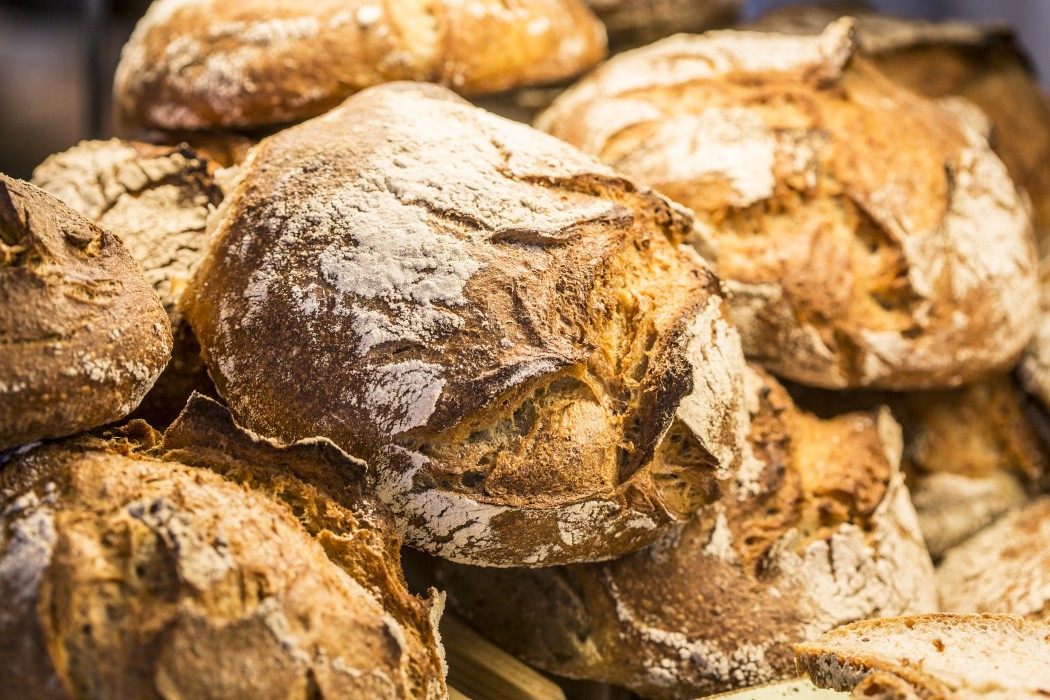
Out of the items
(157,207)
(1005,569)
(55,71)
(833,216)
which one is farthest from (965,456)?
(55,71)

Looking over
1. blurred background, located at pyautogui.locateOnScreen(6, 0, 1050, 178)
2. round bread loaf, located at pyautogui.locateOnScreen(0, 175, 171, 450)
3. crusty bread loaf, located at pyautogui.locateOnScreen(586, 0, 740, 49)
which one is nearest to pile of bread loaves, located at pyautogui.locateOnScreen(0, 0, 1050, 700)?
round bread loaf, located at pyautogui.locateOnScreen(0, 175, 171, 450)

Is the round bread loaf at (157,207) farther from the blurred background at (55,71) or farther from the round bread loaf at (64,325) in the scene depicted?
the blurred background at (55,71)

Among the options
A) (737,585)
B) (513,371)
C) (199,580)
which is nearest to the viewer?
(199,580)

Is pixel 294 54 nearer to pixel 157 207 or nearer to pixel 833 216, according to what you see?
pixel 157 207

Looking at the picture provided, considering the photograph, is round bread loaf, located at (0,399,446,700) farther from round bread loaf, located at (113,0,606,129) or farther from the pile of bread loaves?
round bread loaf, located at (113,0,606,129)

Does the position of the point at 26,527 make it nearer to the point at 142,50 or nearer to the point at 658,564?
the point at 658,564

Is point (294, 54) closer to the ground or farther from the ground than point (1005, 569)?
farther from the ground
